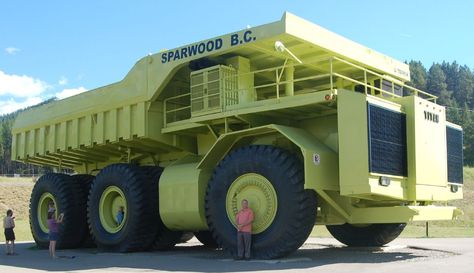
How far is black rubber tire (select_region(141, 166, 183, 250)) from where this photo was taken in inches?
575

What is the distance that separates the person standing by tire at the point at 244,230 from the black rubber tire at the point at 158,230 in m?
3.64

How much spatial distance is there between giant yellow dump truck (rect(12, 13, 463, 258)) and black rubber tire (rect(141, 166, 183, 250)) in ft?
0.11

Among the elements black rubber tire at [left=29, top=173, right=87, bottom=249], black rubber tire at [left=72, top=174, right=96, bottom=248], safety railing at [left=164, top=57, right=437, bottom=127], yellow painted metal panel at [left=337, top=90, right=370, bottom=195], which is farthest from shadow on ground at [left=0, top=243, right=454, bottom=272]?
safety railing at [left=164, top=57, right=437, bottom=127]

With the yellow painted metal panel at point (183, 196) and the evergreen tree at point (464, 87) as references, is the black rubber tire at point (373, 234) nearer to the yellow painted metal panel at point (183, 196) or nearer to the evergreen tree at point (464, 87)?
the yellow painted metal panel at point (183, 196)

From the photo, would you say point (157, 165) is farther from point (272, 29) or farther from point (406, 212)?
point (406, 212)

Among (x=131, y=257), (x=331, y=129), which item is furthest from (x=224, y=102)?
(x=131, y=257)

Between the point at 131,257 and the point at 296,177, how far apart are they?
14.5 feet

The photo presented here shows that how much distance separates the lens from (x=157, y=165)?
52.6 ft

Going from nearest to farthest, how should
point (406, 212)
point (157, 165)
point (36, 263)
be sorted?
1. point (406, 212)
2. point (36, 263)
3. point (157, 165)

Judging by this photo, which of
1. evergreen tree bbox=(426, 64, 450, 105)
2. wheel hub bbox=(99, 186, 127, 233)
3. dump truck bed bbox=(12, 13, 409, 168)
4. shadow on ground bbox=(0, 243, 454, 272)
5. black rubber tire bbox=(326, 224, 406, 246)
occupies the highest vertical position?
evergreen tree bbox=(426, 64, 450, 105)

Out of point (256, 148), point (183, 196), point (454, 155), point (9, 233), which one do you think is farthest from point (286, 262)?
point (9, 233)

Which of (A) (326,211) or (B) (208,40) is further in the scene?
(B) (208,40)

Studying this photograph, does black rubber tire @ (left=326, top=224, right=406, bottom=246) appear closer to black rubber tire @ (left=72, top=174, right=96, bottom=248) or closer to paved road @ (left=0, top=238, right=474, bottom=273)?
paved road @ (left=0, top=238, right=474, bottom=273)

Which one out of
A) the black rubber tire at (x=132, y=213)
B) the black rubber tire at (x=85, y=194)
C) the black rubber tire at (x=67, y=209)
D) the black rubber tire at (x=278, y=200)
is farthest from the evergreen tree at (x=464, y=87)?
the black rubber tire at (x=278, y=200)
